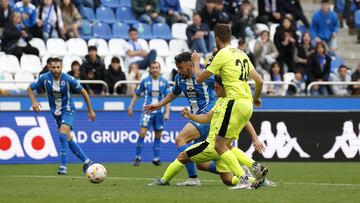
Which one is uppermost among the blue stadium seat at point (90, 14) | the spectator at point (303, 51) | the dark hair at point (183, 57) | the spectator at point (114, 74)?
the dark hair at point (183, 57)

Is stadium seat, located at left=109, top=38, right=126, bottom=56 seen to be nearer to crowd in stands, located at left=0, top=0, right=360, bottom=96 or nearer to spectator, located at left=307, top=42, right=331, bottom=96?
crowd in stands, located at left=0, top=0, right=360, bottom=96

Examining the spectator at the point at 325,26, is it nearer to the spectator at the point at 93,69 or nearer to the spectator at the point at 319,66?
the spectator at the point at 319,66

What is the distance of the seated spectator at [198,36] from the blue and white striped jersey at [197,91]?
38.4 ft

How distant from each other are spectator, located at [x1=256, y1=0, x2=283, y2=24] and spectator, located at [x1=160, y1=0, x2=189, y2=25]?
8.35ft

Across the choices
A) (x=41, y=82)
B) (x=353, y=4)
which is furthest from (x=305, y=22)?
(x=41, y=82)

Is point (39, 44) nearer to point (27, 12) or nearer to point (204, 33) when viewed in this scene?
point (27, 12)

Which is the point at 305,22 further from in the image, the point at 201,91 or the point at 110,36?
the point at 201,91

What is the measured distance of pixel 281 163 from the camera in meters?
22.9

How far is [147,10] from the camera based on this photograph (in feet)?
93.0

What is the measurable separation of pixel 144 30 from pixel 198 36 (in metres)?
1.76

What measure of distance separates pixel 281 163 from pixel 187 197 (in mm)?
11137

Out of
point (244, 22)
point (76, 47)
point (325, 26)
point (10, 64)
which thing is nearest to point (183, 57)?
point (10, 64)

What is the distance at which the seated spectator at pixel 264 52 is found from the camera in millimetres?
27281

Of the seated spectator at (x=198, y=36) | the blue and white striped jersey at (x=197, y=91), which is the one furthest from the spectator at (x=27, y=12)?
the blue and white striped jersey at (x=197, y=91)
